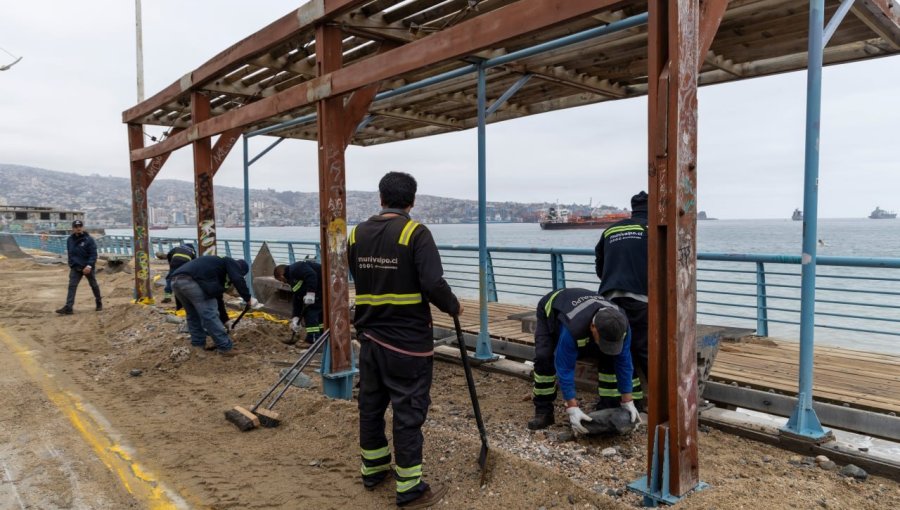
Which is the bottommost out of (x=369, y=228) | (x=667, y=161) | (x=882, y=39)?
(x=369, y=228)

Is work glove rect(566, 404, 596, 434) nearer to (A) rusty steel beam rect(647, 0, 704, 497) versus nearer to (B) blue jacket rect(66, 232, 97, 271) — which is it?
(A) rusty steel beam rect(647, 0, 704, 497)

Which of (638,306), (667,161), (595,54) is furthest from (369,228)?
(595,54)

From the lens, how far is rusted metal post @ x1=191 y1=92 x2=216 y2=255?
852cm

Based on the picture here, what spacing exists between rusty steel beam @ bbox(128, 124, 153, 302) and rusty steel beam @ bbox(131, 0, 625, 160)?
567 cm

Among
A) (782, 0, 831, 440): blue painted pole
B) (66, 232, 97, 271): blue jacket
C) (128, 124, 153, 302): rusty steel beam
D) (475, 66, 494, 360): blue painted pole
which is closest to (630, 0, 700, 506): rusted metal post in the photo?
(782, 0, 831, 440): blue painted pole

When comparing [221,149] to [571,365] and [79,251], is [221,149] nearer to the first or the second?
[79,251]

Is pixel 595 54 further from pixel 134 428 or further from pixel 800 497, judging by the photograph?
pixel 134 428

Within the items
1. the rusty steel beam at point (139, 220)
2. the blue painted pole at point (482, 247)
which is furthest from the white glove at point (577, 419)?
the rusty steel beam at point (139, 220)

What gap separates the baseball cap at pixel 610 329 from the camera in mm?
4137

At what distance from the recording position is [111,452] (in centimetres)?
461

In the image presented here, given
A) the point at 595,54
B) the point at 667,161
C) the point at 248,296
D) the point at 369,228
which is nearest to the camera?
the point at 667,161

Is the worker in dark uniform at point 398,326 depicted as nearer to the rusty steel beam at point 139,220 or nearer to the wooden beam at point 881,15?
the wooden beam at point 881,15

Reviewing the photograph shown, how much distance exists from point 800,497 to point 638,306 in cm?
186

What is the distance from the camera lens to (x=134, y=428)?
17.0 feet
